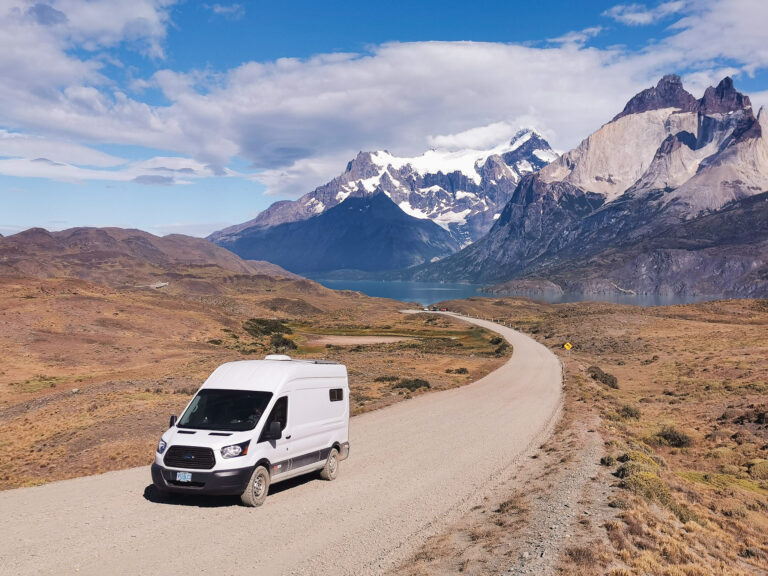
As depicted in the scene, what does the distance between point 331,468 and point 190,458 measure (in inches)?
200

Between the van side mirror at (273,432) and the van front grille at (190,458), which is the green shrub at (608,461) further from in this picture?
the van front grille at (190,458)

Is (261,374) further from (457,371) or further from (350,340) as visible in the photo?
(350,340)

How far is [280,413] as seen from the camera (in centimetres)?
1595

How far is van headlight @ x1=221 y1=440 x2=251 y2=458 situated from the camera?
14.3m

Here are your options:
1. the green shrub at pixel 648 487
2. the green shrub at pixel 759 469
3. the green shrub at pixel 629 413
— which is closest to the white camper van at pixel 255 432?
the green shrub at pixel 648 487

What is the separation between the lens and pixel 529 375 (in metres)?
51.6

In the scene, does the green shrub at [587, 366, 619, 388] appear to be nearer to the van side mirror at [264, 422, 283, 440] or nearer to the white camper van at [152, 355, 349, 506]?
the white camper van at [152, 355, 349, 506]

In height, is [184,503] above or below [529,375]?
above

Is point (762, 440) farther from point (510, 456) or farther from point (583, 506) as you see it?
point (583, 506)

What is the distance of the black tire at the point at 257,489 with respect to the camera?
47.8 ft


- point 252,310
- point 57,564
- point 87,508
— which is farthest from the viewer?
point 252,310

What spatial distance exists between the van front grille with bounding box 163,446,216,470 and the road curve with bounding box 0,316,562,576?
44.4 inches

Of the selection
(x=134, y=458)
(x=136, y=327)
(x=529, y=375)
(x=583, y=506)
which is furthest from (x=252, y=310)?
(x=583, y=506)

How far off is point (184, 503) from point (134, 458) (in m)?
8.02
